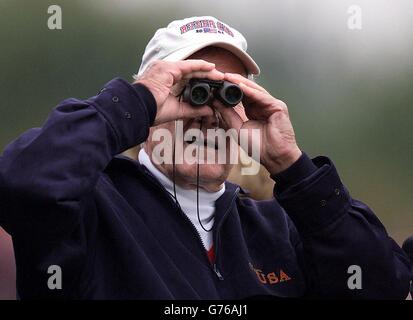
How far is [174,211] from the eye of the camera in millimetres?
1852

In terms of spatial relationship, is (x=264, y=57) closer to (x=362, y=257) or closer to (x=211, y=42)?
(x=211, y=42)

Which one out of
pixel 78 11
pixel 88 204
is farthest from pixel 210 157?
pixel 78 11

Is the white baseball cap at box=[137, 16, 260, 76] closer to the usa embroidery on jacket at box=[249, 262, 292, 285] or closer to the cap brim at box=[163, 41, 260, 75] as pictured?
the cap brim at box=[163, 41, 260, 75]

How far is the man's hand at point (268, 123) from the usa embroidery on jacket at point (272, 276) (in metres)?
0.28

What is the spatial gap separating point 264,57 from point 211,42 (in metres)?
1.32

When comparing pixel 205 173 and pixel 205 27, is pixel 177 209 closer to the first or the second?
pixel 205 173

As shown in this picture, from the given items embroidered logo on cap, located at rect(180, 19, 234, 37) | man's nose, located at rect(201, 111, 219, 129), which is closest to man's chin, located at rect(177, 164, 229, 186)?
man's nose, located at rect(201, 111, 219, 129)

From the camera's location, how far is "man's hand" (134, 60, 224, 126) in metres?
1.75

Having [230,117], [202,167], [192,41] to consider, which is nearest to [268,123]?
[230,117]

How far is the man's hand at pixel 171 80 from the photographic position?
1.75m

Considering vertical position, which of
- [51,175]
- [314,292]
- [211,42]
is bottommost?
[314,292]
